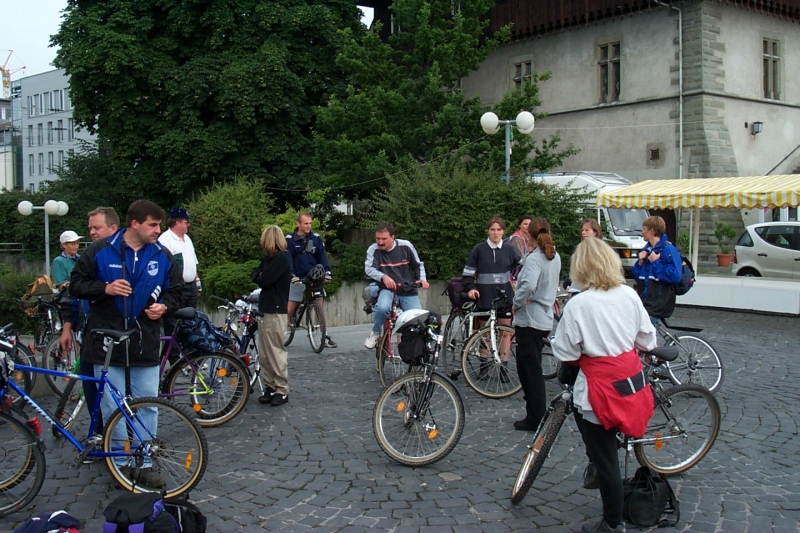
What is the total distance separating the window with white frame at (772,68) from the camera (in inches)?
1166

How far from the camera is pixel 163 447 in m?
5.27

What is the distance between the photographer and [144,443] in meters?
5.25

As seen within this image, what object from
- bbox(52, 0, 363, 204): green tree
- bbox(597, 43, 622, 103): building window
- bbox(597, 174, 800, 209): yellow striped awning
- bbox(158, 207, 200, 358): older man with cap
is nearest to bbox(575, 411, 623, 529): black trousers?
bbox(158, 207, 200, 358): older man with cap

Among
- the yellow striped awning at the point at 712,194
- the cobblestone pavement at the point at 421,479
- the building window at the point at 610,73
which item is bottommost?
the cobblestone pavement at the point at 421,479

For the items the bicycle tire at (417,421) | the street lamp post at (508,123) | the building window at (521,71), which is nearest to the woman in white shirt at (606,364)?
the bicycle tire at (417,421)

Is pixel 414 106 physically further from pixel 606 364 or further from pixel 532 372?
pixel 606 364

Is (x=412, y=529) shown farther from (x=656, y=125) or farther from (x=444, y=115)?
(x=656, y=125)

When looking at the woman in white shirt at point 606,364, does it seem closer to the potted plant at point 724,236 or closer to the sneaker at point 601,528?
the sneaker at point 601,528

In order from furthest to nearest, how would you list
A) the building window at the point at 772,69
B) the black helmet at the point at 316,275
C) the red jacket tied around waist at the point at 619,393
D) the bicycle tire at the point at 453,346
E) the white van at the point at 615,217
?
the building window at the point at 772,69 < the white van at the point at 615,217 < the black helmet at the point at 316,275 < the bicycle tire at the point at 453,346 < the red jacket tied around waist at the point at 619,393

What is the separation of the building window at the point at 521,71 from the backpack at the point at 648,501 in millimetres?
29497

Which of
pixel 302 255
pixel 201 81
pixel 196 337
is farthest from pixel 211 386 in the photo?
pixel 201 81

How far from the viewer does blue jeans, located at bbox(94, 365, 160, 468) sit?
527 cm

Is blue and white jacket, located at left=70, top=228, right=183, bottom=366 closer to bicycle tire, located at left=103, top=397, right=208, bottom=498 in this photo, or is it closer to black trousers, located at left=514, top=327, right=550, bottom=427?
bicycle tire, located at left=103, top=397, right=208, bottom=498

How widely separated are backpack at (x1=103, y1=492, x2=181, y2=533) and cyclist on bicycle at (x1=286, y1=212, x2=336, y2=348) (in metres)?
7.20
